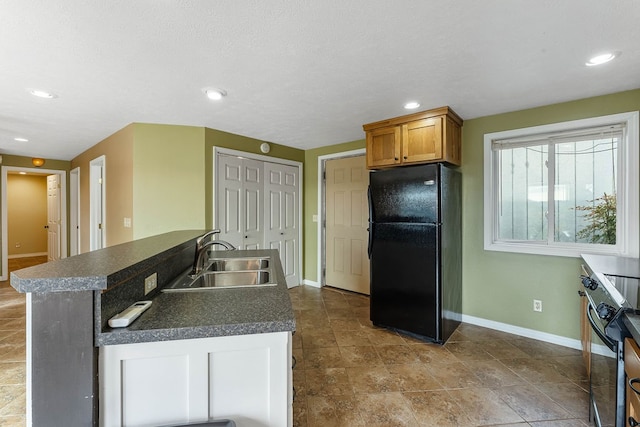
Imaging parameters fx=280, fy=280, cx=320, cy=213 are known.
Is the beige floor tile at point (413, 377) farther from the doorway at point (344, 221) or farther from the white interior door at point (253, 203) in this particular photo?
the white interior door at point (253, 203)

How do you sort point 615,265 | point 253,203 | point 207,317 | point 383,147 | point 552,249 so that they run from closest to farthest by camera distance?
point 207,317
point 615,265
point 552,249
point 383,147
point 253,203

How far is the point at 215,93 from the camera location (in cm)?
230

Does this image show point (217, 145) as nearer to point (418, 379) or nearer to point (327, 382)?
point (327, 382)

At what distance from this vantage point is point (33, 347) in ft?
2.63

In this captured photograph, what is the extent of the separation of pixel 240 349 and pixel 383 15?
1.62 meters

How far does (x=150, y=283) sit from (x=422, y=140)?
249cm

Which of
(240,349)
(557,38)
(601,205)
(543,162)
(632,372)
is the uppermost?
(557,38)

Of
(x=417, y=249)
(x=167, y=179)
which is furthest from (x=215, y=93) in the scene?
(x=417, y=249)

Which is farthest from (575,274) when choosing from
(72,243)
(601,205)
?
(72,243)

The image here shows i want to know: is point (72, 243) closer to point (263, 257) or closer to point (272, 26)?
point (263, 257)

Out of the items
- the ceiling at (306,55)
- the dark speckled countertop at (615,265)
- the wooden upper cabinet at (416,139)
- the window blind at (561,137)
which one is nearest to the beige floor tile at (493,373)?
the dark speckled countertop at (615,265)

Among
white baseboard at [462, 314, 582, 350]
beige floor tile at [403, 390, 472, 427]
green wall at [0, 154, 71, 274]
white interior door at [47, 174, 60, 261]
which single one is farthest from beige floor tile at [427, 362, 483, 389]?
→ white interior door at [47, 174, 60, 261]

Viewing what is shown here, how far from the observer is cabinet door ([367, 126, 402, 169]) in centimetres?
286

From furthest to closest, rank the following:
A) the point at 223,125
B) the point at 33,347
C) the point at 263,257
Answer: the point at 223,125, the point at 263,257, the point at 33,347
